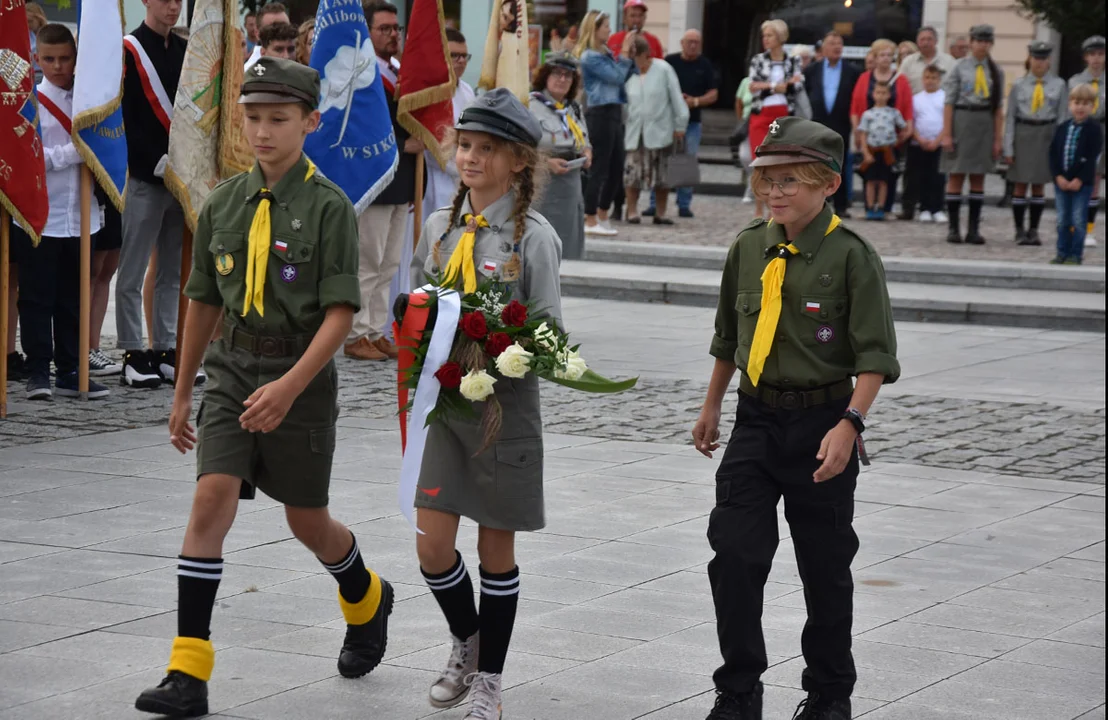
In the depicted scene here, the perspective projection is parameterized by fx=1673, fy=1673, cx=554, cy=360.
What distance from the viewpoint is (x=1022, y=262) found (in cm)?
1633

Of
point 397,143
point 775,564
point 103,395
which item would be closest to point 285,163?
point 775,564

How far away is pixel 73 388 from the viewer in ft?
30.5

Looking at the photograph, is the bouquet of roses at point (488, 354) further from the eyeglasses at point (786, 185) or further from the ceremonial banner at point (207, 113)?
the ceremonial banner at point (207, 113)

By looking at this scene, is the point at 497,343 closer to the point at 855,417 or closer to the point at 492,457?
the point at 492,457

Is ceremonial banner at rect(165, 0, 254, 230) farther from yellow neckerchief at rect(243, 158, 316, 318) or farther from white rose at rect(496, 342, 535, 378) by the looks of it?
white rose at rect(496, 342, 535, 378)

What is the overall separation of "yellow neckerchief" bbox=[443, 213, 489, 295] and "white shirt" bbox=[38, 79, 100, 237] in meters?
5.27

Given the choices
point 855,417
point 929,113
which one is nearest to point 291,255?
point 855,417

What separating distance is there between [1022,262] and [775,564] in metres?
10.9

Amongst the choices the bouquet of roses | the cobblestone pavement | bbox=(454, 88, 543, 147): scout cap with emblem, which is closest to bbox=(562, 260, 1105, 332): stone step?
the cobblestone pavement

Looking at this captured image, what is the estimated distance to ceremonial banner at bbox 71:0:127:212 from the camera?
8.93m

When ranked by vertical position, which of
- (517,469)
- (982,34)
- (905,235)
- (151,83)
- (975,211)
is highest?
(982,34)

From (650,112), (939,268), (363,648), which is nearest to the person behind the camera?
(363,648)

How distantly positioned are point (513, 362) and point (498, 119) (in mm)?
679

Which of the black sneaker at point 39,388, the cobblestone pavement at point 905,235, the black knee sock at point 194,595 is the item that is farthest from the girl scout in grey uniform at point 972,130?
the black knee sock at point 194,595
